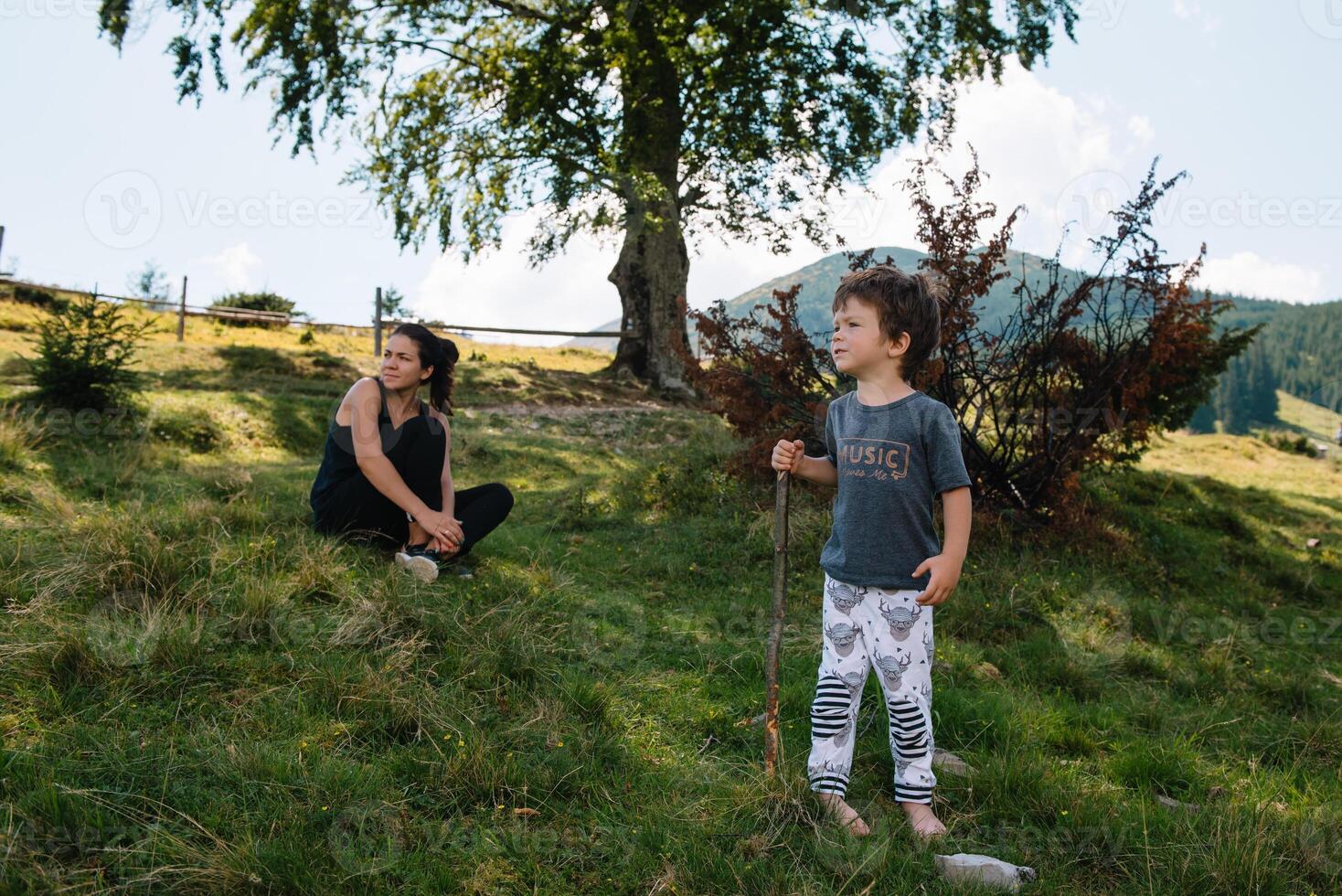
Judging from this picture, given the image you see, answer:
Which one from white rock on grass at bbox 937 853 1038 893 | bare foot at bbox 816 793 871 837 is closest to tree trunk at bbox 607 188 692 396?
bare foot at bbox 816 793 871 837

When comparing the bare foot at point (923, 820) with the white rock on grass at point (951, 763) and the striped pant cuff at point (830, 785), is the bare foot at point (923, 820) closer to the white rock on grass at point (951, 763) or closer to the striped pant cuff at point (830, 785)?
the striped pant cuff at point (830, 785)

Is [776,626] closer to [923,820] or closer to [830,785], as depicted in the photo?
Result: [830,785]

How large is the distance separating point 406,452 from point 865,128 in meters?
12.7

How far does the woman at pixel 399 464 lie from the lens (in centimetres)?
462

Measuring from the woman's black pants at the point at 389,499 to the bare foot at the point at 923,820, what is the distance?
9.33ft

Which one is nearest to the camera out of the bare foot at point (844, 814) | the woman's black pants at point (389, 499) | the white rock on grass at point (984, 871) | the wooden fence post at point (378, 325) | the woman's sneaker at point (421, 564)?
the white rock on grass at point (984, 871)

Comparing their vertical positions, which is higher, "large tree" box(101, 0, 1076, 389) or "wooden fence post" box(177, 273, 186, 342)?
"large tree" box(101, 0, 1076, 389)

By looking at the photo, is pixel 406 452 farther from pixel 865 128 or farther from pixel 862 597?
pixel 865 128

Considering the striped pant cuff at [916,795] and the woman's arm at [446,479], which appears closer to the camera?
the striped pant cuff at [916,795]

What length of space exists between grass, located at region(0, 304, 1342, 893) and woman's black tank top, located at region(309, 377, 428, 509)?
0.32 m

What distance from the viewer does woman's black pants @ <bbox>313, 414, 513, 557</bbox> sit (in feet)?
15.8

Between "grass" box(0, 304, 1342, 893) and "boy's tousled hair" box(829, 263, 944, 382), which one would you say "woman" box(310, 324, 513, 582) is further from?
"boy's tousled hair" box(829, 263, 944, 382)

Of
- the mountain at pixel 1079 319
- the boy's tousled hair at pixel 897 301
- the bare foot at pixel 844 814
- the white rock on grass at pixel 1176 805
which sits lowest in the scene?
the white rock on grass at pixel 1176 805

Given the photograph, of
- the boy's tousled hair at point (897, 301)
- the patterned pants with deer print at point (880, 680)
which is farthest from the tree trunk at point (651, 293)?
the patterned pants with deer print at point (880, 680)
